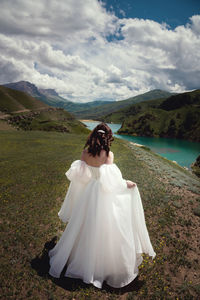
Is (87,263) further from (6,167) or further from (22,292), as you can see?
(6,167)

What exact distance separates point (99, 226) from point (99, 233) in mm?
225

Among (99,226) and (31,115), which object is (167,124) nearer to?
(31,115)

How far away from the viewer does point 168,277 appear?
6.22m

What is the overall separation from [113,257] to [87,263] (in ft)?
2.71

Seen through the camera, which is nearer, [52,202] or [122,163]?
[52,202]

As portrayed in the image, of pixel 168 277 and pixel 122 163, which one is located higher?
pixel 122 163

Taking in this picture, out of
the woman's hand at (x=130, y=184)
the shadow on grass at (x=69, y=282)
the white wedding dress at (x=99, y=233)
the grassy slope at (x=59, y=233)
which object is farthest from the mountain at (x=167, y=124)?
the white wedding dress at (x=99, y=233)

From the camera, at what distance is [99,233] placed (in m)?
5.19

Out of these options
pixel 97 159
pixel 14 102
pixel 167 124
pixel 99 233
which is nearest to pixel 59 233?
pixel 99 233

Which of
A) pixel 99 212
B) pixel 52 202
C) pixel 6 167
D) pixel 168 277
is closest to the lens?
pixel 99 212

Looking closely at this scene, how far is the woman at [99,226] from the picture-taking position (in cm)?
517

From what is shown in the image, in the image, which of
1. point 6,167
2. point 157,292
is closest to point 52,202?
point 157,292

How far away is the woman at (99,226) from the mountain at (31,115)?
101 metres

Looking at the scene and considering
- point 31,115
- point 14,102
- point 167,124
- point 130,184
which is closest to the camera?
point 130,184
